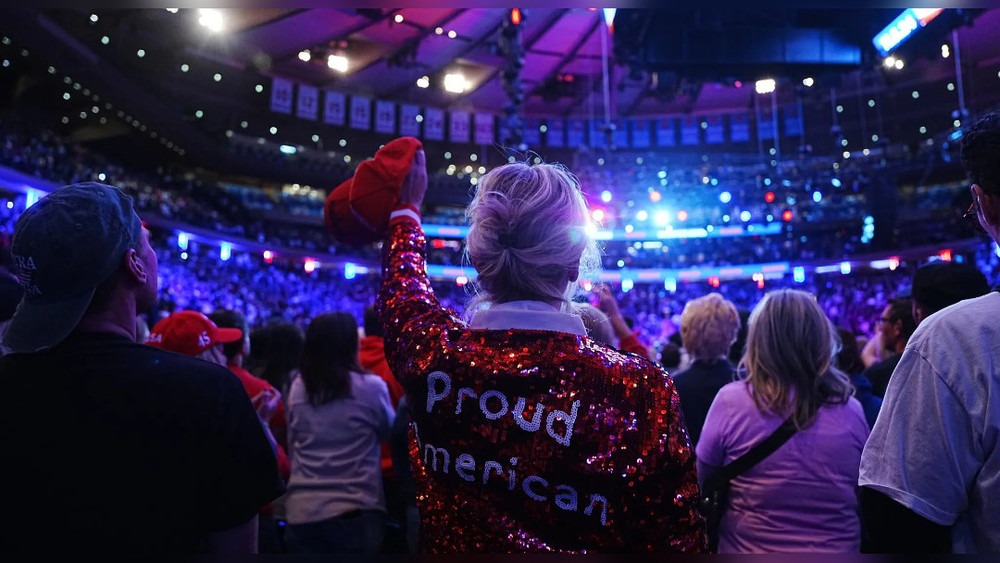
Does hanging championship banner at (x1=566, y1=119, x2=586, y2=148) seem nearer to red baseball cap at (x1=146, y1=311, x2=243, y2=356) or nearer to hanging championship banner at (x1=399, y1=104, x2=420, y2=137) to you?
hanging championship banner at (x1=399, y1=104, x2=420, y2=137)

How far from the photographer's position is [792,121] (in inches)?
933

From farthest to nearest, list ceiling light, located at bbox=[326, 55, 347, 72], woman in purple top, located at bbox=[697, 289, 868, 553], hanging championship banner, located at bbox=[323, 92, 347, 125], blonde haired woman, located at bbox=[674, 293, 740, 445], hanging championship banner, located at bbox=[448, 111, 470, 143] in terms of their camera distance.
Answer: hanging championship banner, located at bbox=[448, 111, 470, 143]
hanging championship banner, located at bbox=[323, 92, 347, 125]
ceiling light, located at bbox=[326, 55, 347, 72]
blonde haired woman, located at bbox=[674, 293, 740, 445]
woman in purple top, located at bbox=[697, 289, 868, 553]

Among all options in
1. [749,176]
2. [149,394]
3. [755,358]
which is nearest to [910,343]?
[755,358]

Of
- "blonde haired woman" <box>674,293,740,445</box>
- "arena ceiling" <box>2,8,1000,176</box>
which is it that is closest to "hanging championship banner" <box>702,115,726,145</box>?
"arena ceiling" <box>2,8,1000,176</box>

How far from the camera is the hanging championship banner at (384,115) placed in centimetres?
2289

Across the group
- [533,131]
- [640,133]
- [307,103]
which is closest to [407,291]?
[307,103]

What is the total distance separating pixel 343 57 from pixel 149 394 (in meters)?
19.0

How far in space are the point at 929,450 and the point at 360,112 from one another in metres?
23.3

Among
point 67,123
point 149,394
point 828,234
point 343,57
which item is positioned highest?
point 343,57

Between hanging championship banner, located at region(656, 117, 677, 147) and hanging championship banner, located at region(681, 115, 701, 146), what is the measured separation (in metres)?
0.36

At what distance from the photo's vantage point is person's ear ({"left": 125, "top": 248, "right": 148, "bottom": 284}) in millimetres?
→ 1164

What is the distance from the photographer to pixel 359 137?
81.1 feet

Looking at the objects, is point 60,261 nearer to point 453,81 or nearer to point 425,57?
point 425,57

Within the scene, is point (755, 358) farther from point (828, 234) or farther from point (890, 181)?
point (828, 234)
